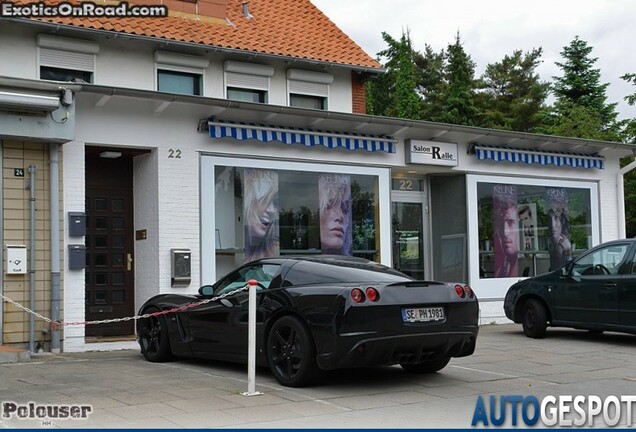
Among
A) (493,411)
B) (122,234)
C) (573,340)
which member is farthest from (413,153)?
(493,411)

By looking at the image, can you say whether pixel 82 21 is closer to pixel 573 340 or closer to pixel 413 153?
pixel 413 153

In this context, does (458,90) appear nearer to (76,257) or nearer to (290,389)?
(76,257)

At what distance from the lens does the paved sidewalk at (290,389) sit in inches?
268

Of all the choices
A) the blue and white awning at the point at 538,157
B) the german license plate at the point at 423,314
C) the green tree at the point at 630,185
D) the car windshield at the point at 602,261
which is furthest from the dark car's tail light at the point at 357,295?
the green tree at the point at 630,185

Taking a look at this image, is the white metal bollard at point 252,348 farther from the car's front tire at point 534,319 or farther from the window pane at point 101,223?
the car's front tire at point 534,319

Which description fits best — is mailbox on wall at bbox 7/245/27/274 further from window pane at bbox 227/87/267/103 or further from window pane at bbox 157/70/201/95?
window pane at bbox 227/87/267/103

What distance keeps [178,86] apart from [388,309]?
10099 mm

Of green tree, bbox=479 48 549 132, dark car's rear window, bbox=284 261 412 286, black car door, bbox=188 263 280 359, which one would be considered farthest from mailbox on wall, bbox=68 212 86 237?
green tree, bbox=479 48 549 132

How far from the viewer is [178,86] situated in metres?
16.8

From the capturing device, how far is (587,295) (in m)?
12.8

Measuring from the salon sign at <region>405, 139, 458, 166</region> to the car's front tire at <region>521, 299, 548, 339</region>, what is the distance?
3664 millimetres

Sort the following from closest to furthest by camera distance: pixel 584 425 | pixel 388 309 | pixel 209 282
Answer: pixel 584 425 → pixel 388 309 → pixel 209 282

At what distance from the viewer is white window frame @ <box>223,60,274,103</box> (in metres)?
17.3

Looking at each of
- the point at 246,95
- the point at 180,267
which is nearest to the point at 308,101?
the point at 246,95
